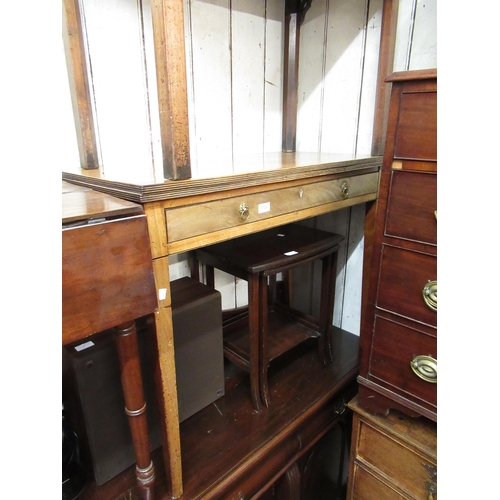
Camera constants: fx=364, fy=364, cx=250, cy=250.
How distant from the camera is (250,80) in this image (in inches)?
55.0

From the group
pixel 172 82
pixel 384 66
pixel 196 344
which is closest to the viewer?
pixel 172 82

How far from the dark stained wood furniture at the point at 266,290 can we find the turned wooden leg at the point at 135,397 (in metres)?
0.39

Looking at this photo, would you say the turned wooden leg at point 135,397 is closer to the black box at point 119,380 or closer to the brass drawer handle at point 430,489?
the black box at point 119,380

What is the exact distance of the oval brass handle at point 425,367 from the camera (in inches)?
35.0

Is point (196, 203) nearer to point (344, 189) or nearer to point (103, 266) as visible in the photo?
point (103, 266)

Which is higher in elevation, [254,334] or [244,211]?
[244,211]

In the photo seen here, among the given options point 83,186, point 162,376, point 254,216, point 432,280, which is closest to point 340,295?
point 432,280

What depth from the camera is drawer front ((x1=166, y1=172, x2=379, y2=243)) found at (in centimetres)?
74

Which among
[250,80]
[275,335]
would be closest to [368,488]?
[275,335]

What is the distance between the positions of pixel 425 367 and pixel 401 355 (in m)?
0.06

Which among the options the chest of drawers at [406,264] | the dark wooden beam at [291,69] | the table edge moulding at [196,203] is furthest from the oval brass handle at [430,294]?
the dark wooden beam at [291,69]

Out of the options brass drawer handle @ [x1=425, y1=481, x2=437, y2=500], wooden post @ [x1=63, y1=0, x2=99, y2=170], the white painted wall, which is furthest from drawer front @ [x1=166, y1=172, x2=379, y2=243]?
brass drawer handle @ [x1=425, y1=481, x2=437, y2=500]

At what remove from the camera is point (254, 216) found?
0.88 metres
